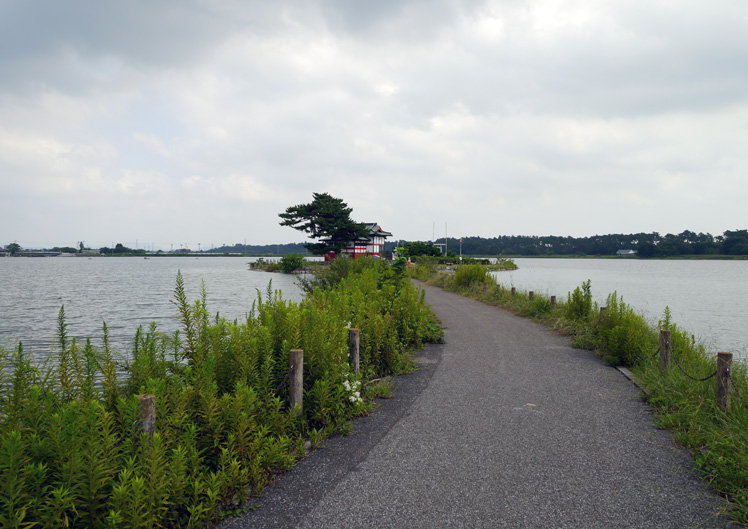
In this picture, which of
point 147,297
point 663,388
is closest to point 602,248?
point 147,297

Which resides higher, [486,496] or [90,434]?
[90,434]

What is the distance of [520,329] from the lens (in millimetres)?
13281

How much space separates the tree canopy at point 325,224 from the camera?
2130 inches

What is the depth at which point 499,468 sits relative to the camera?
15.0 feet

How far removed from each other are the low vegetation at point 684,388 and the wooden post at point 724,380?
81mm

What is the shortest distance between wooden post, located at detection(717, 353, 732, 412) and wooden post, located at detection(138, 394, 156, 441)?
639 centimetres

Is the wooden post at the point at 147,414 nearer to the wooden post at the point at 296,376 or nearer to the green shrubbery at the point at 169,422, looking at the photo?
the green shrubbery at the point at 169,422

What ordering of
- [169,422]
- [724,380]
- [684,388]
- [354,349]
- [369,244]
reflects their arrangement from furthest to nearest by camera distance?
1. [369,244]
2. [354,349]
3. [684,388]
4. [724,380]
5. [169,422]

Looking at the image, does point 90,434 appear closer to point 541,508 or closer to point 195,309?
point 195,309

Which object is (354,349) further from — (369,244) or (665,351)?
(369,244)

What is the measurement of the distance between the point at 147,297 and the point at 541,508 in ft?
112

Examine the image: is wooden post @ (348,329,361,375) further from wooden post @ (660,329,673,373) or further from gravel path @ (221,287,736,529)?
wooden post @ (660,329,673,373)

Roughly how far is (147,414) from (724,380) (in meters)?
6.55

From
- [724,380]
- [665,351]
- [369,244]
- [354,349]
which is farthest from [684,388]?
[369,244]
